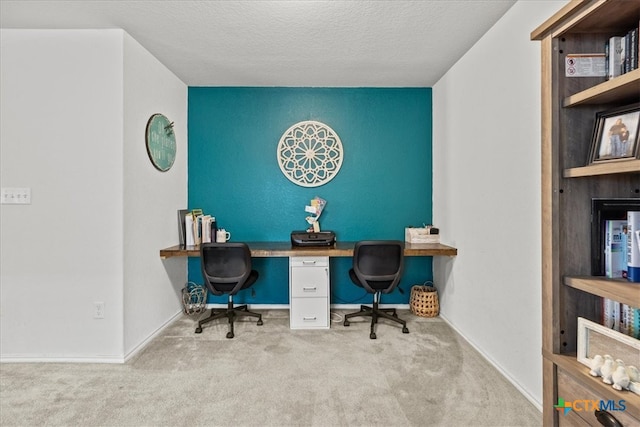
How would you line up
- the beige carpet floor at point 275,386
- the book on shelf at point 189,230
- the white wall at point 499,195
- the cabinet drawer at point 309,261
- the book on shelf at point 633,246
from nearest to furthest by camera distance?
the book on shelf at point 633,246 → the beige carpet floor at point 275,386 → the white wall at point 499,195 → the cabinet drawer at point 309,261 → the book on shelf at point 189,230

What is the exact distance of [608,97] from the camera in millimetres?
986

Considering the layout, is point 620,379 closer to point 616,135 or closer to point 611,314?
point 611,314

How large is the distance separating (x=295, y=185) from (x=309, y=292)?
1183mm

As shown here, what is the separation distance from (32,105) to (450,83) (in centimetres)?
343

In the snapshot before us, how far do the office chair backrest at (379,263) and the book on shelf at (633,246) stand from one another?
1827 millimetres

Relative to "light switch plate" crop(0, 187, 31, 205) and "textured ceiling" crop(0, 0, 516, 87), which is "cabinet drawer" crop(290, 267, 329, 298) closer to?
"textured ceiling" crop(0, 0, 516, 87)

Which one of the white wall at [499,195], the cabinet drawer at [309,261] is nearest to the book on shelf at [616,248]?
the white wall at [499,195]

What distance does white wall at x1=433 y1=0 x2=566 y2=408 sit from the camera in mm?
1874

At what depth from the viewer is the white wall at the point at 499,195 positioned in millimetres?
1874

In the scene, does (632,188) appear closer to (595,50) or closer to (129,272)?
(595,50)

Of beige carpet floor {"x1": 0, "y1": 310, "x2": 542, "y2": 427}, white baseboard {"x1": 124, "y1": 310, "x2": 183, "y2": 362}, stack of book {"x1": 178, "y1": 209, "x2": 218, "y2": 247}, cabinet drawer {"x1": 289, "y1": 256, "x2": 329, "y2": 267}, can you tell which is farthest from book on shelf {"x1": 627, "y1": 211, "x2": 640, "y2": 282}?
stack of book {"x1": 178, "y1": 209, "x2": 218, "y2": 247}

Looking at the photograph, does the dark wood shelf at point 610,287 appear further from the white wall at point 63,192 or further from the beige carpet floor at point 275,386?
the white wall at point 63,192

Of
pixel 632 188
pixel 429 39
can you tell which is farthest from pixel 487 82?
pixel 632 188

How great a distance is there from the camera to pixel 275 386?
6.72 ft
